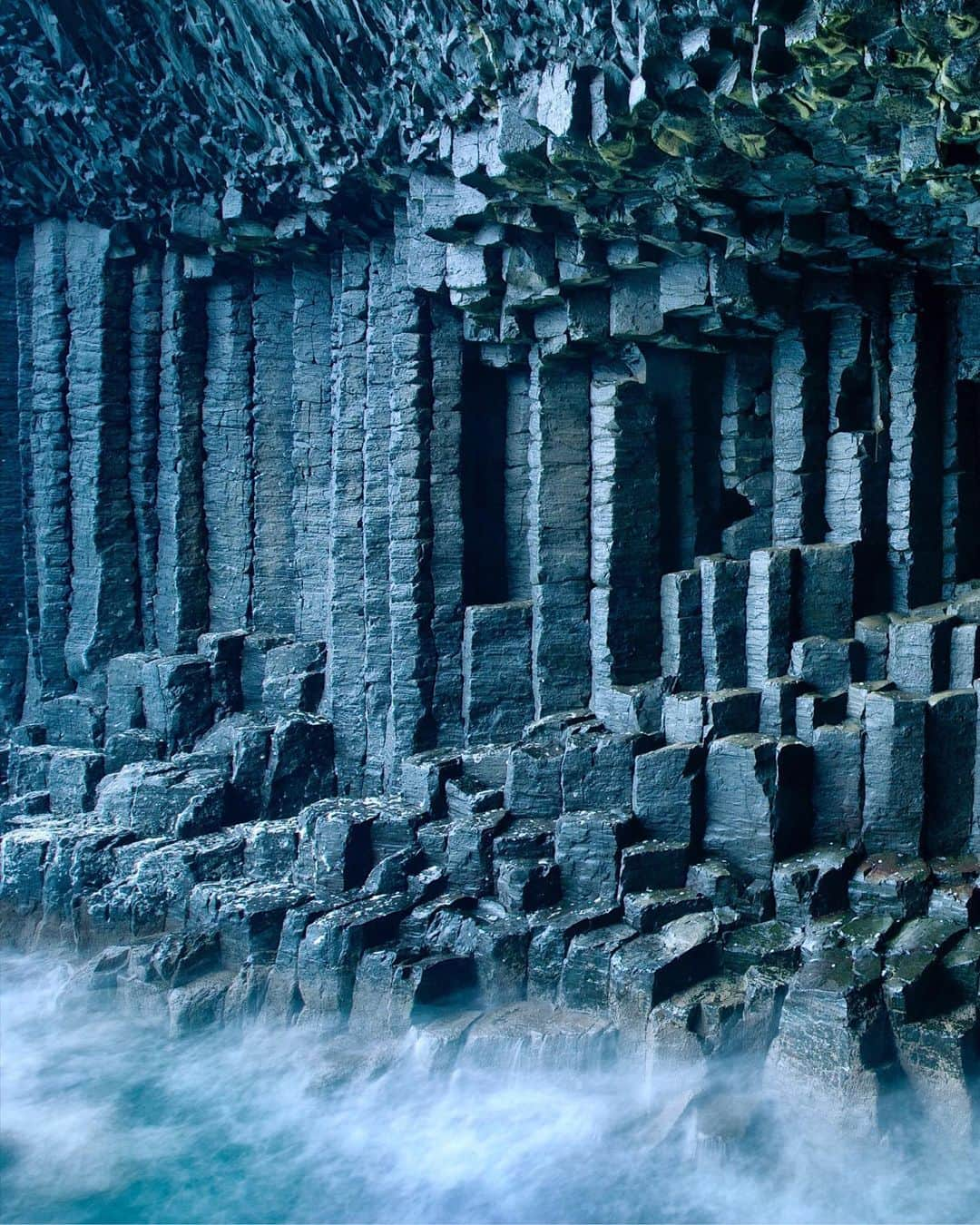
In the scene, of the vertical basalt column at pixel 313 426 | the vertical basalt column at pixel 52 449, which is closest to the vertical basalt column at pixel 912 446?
the vertical basalt column at pixel 313 426

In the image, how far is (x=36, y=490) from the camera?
1388cm

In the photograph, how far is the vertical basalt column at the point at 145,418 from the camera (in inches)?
534

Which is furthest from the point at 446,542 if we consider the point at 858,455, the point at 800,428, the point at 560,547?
the point at 858,455

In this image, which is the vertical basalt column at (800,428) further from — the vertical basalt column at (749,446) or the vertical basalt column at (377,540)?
the vertical basalt column at (377,540)

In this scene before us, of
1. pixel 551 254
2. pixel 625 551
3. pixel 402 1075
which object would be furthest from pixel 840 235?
pixel 402 1075

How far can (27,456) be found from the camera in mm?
14148

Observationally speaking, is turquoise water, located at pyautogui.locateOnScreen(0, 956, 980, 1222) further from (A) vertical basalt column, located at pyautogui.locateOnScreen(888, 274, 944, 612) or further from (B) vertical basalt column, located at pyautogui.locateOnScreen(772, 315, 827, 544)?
(B) vertical basalt column, located at pyautogui.locateOnScreen(772, 315, 827, 544)

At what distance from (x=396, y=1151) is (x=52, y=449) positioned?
9.29 meters

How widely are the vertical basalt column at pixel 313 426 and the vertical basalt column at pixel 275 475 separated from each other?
0.26 metres

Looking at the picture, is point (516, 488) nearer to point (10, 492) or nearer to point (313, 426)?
point (313, 426)

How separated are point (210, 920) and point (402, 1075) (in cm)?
241

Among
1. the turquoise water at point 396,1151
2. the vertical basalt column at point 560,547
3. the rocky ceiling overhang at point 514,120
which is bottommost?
the turquoise water at point 396,1151

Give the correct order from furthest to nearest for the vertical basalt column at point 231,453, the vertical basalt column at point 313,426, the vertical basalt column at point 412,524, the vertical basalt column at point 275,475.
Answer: the vertical basalt column at point 231,453, the vertical basalt column at point 275,475, the vertical basalt column at point 313,426, the vertical basalt column at point 412,524

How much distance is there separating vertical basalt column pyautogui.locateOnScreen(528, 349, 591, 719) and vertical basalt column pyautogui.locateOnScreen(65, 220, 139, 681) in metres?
5.34
